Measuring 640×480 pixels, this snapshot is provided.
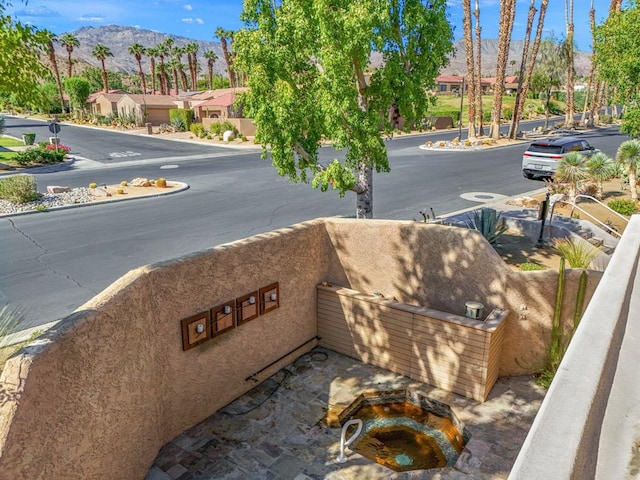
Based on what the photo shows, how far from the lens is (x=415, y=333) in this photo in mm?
8102

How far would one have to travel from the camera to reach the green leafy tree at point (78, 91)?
226 feet

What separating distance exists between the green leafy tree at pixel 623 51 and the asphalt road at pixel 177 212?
6.30 meters

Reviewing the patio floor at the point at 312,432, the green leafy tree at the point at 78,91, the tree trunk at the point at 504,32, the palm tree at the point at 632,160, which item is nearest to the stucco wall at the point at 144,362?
the patio floor at the point at 312,432

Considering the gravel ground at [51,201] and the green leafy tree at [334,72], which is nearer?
the green leafy tree at [334,72]

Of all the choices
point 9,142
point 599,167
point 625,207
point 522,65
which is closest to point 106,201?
point 625,207

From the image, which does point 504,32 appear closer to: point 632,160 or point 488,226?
point 632,160

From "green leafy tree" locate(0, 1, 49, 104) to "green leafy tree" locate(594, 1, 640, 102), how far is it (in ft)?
51.5

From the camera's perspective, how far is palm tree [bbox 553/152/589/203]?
1662cm

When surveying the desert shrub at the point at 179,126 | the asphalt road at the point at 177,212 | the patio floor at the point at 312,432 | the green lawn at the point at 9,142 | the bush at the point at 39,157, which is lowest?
the patio floor at the point at 312,432

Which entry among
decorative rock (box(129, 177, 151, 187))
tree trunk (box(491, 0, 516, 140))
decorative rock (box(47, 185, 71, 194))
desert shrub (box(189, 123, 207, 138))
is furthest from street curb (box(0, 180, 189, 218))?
tree trunk (box(491, 0, 516, 140))

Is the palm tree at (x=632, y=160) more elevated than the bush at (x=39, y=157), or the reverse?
the bush at (x=39, y=157)

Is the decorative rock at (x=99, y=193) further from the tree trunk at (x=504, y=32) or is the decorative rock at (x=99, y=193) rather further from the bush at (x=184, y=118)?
the bush at (x=184, y=118)

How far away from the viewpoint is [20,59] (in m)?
5.38

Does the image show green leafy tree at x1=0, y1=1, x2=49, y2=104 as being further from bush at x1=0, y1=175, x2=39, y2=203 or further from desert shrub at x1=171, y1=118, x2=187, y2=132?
desert shrub at x1=171, y1=118, x2=187, y2=132
